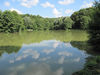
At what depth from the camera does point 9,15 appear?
113ft

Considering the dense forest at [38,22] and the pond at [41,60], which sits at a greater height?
the dense forest at [38,22]

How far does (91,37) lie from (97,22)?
1.60 metres

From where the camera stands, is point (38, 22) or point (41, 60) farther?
point (38, 22)

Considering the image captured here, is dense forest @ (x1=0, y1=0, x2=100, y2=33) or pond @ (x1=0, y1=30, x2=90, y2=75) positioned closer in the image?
pond @ (x1=0, y1=30, x2=90, y2=75)

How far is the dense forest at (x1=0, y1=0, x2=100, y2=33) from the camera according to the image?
111ft

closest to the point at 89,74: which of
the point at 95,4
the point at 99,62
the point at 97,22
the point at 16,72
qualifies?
the point at 99,62

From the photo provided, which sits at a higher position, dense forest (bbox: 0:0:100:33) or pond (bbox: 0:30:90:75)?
dense forest (bbox: 0:0:100:33)

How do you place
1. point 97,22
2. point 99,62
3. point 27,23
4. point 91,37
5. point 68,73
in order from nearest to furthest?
point 68,73 < point 99,62 < point 97,22 < point 91,37 < point 27,23

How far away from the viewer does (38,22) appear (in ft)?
196

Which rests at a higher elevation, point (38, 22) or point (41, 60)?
point (38, 22)

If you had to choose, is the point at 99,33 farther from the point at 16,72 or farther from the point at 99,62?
the point at 16,72

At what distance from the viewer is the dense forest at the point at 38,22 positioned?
33.9m

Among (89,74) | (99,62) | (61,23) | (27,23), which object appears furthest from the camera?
(61,23)

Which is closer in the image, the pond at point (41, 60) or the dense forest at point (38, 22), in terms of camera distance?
the pond at point (41, 60)
